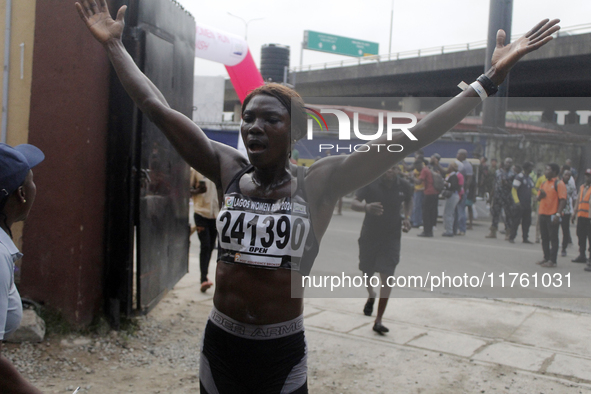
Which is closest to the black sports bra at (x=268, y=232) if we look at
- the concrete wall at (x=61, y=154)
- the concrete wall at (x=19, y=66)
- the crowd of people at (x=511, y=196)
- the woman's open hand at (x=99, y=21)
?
the woman's open hand at (x=99, y=21)

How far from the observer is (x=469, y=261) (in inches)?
234

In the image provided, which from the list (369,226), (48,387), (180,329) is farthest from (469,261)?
(48,387)

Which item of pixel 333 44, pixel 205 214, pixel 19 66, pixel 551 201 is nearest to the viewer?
pixel 19 66

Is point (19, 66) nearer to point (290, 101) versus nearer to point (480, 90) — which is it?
point (290, 101)

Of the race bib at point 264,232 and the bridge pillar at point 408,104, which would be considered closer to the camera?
the race bib at point 264,232

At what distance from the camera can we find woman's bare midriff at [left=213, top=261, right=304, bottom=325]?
7.09 feet

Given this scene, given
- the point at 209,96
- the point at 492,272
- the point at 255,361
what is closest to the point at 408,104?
the point at 209,96

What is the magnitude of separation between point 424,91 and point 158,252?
30.0 metres

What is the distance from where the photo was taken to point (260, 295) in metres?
2.17

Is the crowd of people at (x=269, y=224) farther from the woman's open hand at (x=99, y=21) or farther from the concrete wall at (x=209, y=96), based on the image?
the concrete wall at (x=209, y=96)

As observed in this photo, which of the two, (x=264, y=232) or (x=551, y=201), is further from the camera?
(x=551, y=201)

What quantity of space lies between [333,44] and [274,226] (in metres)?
46.5

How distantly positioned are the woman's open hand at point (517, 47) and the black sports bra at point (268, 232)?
38.2 inches

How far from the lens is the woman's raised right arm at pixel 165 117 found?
2432mm
